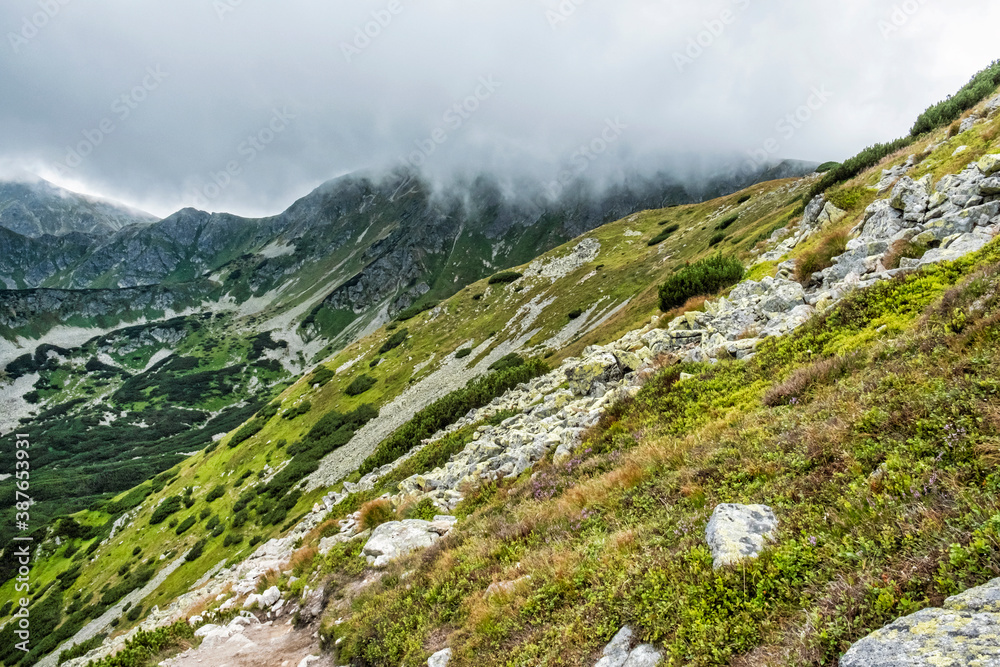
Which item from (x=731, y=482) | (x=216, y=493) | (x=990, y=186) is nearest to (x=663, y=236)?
(x=990, y=186)

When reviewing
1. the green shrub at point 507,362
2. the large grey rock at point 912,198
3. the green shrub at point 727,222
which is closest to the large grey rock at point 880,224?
the large grey rock at point 912,198

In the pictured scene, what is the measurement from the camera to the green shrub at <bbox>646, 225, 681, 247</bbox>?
255 feet

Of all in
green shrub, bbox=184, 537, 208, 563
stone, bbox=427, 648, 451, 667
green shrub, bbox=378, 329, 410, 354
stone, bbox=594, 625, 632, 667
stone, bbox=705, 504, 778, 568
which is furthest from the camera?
green shrub, bbox=378, 329, 410, 354

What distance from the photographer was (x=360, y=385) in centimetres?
7012

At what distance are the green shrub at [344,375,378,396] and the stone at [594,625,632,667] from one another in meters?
67.8

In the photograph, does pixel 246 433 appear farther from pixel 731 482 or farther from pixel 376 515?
pixel 731 482

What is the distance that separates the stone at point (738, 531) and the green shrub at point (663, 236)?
77901 millimetres

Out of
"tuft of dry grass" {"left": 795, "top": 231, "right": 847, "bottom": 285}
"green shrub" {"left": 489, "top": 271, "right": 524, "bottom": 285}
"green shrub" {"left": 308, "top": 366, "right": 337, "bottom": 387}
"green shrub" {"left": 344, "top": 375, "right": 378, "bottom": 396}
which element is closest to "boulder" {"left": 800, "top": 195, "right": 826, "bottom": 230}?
"tuft of dry grass" {"left": 795, "top": 231, "right": 847, "bottom": 285}

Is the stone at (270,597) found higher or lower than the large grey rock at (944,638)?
lower

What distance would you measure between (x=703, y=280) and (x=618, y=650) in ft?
87.9

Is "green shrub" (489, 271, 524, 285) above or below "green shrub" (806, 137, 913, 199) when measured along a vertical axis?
above

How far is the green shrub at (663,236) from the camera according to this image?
77787mm

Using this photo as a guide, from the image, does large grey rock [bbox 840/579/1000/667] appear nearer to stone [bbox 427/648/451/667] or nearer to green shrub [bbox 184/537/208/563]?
stone [bbox 427/648/451/667]

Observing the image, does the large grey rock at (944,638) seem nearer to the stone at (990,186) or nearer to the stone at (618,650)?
the stone at (618,650)
